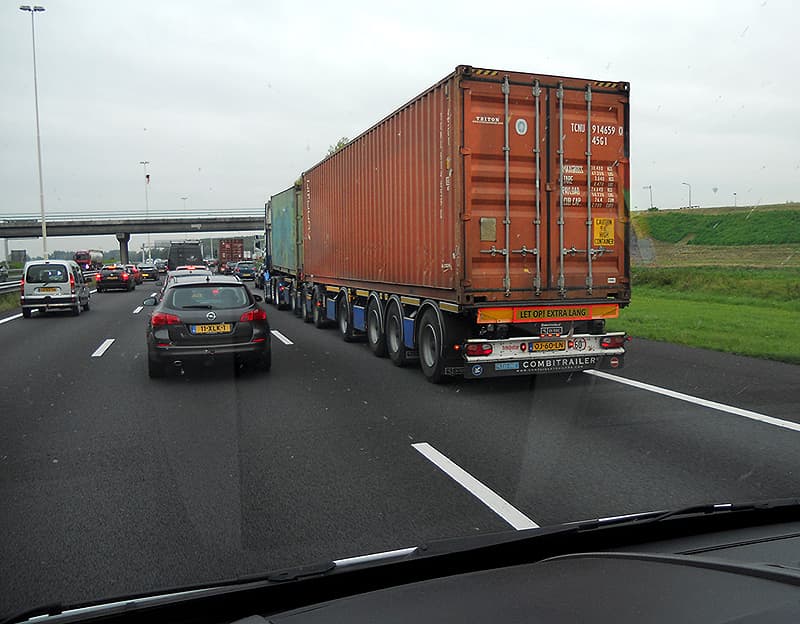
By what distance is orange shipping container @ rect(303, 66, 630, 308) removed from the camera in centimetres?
945

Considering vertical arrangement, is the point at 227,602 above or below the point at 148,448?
above

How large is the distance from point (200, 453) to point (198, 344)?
4.29 m

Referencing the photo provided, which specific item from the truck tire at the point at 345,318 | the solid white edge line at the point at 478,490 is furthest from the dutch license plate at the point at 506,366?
the truck tire at the point at 345,318

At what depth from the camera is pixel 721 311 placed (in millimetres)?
19219

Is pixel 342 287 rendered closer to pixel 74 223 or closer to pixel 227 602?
pixel 227 602

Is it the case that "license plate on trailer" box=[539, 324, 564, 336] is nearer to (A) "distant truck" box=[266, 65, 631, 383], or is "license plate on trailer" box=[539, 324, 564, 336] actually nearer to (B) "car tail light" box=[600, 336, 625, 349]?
(A) "distant truck" box=[266, 65, 631, 383]

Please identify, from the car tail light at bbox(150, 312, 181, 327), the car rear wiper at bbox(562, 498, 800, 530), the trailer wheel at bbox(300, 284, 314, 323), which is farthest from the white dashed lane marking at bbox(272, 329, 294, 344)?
the car rear wiper at bbox(562, 498, 800, 530)

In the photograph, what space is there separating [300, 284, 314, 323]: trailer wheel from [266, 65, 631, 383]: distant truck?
9183 millimetres

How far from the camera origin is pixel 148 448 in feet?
22.3

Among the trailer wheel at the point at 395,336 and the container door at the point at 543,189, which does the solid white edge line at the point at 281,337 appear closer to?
the trailer wheel at the point at 395,336

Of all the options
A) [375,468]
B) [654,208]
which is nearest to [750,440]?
[375,468]

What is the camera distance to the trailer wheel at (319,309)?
1842cm

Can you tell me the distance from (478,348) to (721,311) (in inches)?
482

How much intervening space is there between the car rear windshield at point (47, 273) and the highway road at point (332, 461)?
556 inches
